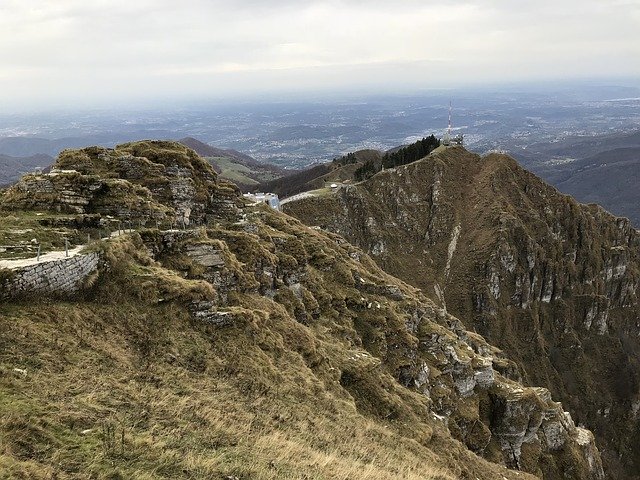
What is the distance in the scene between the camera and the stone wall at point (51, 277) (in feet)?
59.3

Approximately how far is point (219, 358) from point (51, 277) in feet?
27.5

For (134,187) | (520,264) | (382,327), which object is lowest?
(520,264)

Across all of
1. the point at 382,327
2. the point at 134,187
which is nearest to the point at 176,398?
the point at 134,187

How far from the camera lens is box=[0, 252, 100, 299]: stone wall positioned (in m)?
18.1

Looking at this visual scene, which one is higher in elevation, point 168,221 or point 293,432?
point 168,221

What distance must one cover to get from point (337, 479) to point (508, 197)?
5301 inches

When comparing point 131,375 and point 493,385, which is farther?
point 493,385

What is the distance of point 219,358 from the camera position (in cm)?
2141

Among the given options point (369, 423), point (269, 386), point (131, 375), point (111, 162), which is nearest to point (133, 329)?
point (131, 375)

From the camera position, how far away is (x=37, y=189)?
1097 inches

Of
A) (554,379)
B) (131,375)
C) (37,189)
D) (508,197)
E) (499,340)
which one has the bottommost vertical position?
(554,379)

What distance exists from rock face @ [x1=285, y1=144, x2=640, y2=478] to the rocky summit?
59398 millimetres

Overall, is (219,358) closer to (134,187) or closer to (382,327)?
(134,187)

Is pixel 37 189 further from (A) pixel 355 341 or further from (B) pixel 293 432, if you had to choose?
(A) pixel 355 341
